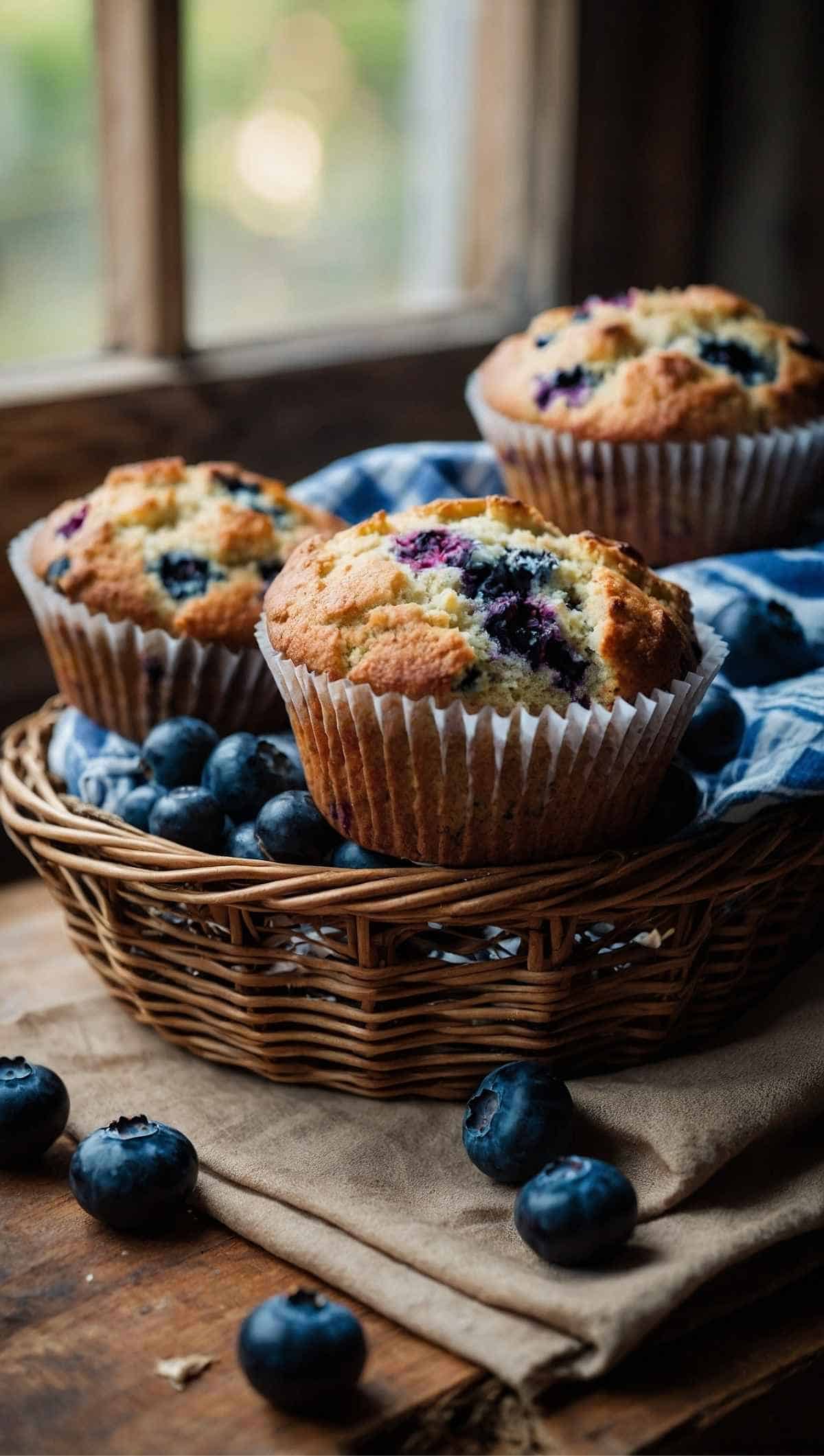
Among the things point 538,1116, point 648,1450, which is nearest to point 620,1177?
point 538,1116

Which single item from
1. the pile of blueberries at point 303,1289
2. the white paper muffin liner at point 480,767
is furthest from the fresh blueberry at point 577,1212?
the white paper muffin liner at point 480,767

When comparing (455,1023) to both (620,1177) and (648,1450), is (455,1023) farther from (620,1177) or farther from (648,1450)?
(648,1450)

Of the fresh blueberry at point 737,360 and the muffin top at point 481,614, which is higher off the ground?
the fresh blueberry at point 737,360

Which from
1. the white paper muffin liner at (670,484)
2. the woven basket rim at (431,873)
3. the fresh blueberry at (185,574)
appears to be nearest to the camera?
the woven basket rim at (431,873)

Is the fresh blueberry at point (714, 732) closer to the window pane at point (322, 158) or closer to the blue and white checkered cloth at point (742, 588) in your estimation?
the blue and white checkered cloth at point (742, 588)

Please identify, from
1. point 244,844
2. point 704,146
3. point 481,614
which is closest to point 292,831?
point 244,844

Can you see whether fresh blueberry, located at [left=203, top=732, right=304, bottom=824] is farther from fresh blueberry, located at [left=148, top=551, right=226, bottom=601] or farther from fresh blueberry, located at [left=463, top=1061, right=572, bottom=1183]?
fresh blueberry, located at [left=463, top=1061, right=572, bottom=1183]
